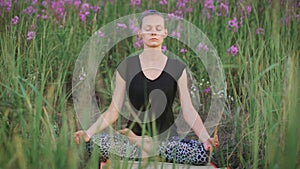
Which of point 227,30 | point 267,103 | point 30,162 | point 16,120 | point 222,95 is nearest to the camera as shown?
point 30,162

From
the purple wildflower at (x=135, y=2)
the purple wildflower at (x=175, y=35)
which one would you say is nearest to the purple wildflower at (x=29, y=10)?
the purple wildflower at (x=135, y=2)

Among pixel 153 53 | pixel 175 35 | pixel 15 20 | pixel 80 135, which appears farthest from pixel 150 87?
pixel 15 20

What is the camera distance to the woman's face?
2.33 m

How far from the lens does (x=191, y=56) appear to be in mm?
3361

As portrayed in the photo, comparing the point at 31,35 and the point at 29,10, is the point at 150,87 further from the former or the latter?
the point at 29,10

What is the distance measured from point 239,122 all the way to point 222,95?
0.96 feet

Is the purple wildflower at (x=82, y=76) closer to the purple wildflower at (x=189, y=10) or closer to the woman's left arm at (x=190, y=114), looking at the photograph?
the woman's left arm at (x=190, y=114)

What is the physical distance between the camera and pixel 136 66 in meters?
2.48

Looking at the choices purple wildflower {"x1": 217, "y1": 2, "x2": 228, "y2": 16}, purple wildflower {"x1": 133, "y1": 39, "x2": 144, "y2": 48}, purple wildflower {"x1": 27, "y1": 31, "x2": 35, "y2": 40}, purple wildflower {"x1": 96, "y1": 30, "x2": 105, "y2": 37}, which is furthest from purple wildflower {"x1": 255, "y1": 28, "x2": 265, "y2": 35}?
purple wildflower {"x1": 27, "y1": 31, "x2": 35, "y2": 40}

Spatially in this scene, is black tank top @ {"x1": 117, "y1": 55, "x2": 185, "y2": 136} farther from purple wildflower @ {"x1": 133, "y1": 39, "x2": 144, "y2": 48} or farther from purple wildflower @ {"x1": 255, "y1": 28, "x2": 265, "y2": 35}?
purple wildflower @ {"x1": 255, "y1": 28, "x2": 265, "y2": 35}

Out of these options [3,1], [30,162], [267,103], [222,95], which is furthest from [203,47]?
[30,162]

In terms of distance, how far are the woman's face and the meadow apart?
0.43 m

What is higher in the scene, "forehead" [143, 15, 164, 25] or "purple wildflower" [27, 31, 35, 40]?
"forehead" [143, 15, 164, 25]

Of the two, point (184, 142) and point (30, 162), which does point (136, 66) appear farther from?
point (30, 162)
